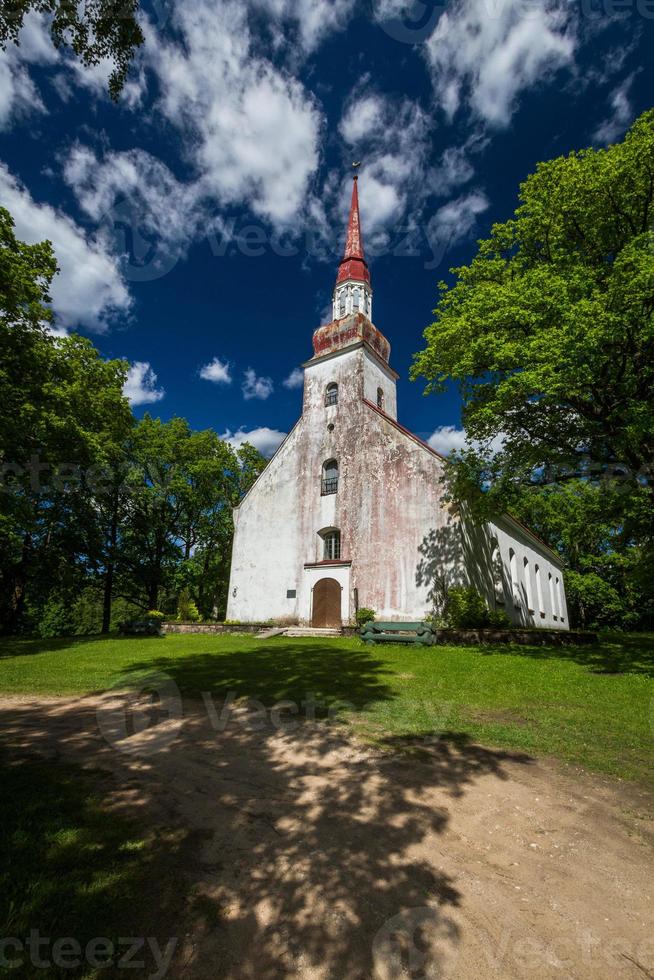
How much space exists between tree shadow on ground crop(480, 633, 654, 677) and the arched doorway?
815cm

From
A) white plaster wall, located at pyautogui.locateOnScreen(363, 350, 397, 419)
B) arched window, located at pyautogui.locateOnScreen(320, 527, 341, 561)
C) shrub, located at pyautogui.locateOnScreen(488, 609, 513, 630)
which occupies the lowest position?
shrub, located at pyautogui.locateOnScreen(488, 609, 513, 630)

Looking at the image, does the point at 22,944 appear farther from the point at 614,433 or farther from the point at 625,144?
the point at 625,144

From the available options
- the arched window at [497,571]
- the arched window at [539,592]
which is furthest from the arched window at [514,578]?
the arched window at [539,592]

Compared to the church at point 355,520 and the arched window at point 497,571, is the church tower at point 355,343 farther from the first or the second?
the arched window at point 497,571

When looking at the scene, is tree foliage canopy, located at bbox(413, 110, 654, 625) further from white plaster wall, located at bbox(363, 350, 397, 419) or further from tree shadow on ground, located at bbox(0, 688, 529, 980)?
tree shadow on ground, located at bbox(0, 688, 529, 980)

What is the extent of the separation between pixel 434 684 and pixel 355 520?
1308cm

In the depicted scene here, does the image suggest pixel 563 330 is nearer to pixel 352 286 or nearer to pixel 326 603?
pixel 326 603

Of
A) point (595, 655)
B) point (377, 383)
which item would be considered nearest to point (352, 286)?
point (377, 383)

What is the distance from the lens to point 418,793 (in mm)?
4371

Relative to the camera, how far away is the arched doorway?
21286mm

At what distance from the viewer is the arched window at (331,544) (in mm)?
22375

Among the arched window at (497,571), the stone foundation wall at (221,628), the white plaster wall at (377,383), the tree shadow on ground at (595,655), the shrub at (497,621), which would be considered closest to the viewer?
the tree shadow on ground at (595,655)

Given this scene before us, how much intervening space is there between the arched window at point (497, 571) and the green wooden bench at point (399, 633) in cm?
767

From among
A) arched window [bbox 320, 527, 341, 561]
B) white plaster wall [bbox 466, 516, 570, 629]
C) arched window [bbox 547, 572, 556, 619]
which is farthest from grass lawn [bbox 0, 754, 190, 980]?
arched window [bbox 547, 572, 556, 619]
